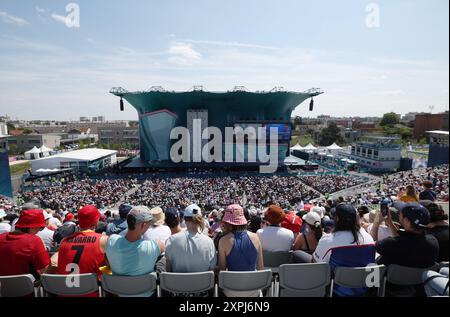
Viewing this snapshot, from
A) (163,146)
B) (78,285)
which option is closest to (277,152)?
(163,146)

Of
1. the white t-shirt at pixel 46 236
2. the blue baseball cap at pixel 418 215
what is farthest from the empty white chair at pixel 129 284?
the blue baseball cap at pixel 418 215

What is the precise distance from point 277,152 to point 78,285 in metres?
32.3

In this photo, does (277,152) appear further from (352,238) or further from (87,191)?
(352,238)

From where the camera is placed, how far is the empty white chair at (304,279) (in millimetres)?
2484

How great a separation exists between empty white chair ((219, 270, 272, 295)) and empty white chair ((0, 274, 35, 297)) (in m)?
1.68

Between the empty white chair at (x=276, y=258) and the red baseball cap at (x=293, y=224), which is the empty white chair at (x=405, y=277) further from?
the red baseball cap at (x=293, y=224)

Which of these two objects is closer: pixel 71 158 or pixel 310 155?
pixel 71 158

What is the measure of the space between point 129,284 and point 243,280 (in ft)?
3.21

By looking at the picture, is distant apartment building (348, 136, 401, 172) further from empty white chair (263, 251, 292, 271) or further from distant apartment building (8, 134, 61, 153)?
distant apartment building (8, 134, 61, 153)

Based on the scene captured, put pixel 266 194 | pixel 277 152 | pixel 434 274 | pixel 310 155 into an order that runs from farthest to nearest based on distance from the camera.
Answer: pixel 310 155
pixel 277 152
pixel 266 194
pixel 434 274

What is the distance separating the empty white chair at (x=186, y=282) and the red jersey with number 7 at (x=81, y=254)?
27.1 inches

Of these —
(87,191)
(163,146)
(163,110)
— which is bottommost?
(87,191)
